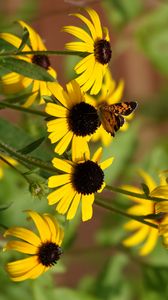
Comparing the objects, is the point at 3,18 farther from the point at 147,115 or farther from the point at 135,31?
the point at 147,115

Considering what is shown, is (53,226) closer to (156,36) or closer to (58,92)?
(58,92)

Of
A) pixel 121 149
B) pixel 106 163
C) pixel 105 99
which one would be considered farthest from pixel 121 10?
pixel 106 163

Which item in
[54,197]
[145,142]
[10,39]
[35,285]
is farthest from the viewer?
[145,142]

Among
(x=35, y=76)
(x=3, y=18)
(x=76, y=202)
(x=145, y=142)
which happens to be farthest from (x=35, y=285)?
(x=145, y=142)

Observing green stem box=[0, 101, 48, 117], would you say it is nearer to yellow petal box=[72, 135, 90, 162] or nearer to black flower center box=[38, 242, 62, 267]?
yellow petal box=[72, 135, 90, 162]

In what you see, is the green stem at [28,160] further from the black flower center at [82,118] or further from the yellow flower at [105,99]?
the yellow flower at [105,99]

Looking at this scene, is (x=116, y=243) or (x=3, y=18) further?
(x=3, y=18)

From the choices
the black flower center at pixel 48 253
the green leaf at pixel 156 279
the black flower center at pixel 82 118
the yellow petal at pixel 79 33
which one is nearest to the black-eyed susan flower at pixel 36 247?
the black flower center at pixel 48 253
